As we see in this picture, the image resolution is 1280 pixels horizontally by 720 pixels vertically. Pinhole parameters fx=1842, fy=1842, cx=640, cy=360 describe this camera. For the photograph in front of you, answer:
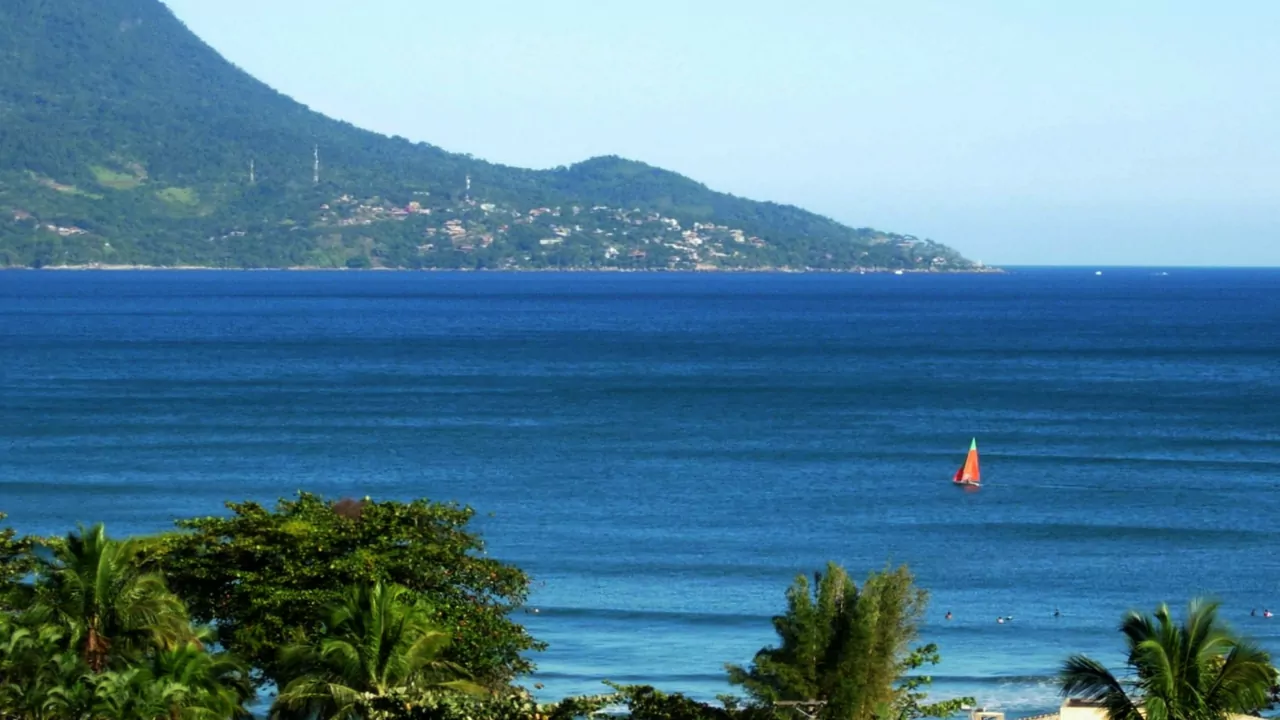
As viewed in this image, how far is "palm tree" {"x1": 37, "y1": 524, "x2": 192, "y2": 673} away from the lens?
23.9 m

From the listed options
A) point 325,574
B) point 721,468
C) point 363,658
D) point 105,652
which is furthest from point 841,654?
point 721,468

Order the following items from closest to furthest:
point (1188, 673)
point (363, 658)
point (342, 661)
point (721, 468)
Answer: point (1188, 673)
point (363, 658)
point (342, 661)
point (721, 468)

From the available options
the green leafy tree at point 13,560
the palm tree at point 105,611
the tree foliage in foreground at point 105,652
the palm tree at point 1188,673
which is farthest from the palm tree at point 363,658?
the palm tree at point 1188,673

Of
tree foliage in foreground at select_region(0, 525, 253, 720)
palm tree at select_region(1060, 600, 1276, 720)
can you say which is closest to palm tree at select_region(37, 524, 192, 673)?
tree foliage in foreground at select_region(0, 525, 253, 720)

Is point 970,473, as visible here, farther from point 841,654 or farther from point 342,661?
point 342,661

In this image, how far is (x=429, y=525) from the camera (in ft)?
105

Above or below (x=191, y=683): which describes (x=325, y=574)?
below

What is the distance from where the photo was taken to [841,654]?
24.1m

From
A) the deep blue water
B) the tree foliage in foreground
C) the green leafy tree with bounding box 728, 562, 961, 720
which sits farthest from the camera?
the deep blue water

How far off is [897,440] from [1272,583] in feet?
133

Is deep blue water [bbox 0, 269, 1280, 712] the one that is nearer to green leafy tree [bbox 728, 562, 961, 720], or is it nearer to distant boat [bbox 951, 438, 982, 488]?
distant boat [bbox 951, 438, 982, 488]

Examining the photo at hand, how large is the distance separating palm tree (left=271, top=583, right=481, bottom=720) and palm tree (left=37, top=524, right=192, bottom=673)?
5.55ft

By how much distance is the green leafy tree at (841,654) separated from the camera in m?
23.8

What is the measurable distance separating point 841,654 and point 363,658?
618cm
